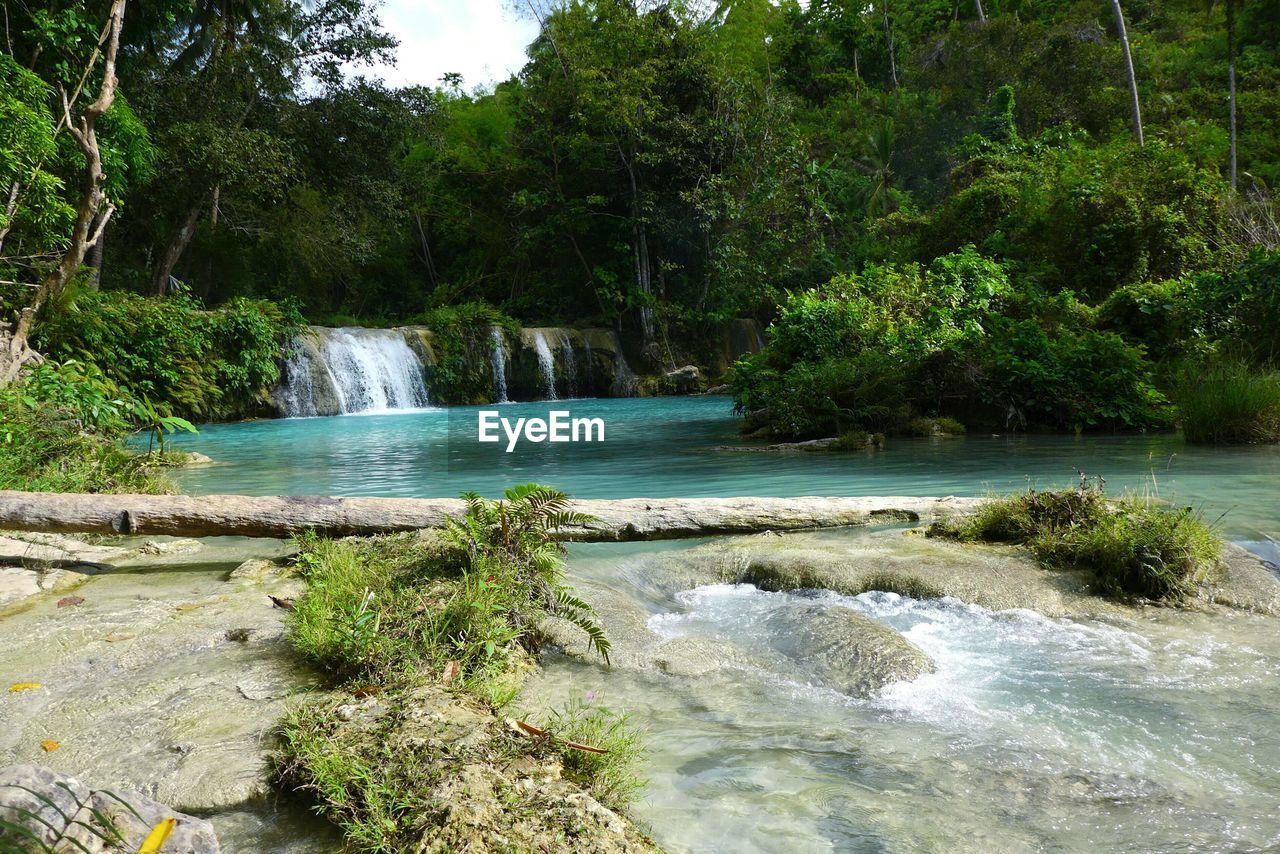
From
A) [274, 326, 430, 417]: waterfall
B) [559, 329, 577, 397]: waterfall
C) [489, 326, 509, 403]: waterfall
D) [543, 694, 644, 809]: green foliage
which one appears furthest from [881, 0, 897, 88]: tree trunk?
[543, 694, 644, 809]: green foliage

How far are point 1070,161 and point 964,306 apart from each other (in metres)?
7.97

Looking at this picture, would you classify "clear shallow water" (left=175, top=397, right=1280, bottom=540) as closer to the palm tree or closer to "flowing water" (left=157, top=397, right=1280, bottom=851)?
"flowing water" (left=157, top=397, right=1280, bottom=851)

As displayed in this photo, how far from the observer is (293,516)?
195 inches

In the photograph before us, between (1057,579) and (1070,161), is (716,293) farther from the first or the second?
(1057,579)

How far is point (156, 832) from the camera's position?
5.74ft

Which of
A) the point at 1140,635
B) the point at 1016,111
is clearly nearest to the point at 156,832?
the point at 1140,635

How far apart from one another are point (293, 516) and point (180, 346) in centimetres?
1473

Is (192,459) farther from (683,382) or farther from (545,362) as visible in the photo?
(683,382)

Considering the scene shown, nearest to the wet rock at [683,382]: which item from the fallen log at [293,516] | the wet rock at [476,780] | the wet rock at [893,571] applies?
the fallen log at [293,516]

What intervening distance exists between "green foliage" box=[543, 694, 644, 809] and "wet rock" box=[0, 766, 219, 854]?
38.5 inches

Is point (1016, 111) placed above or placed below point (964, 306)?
above

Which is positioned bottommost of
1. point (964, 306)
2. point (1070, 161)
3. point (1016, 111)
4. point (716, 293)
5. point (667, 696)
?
point (667, 696)

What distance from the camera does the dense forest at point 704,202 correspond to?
40.7 feet

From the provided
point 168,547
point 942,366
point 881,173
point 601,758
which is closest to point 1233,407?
point 942,366
